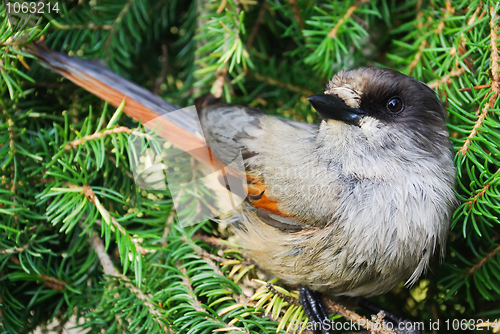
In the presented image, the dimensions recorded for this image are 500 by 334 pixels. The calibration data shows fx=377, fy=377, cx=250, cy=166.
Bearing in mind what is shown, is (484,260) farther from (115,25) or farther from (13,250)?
(115,25)

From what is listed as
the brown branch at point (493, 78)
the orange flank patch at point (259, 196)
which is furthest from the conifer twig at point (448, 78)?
the orange flank patch at point (259, 196)

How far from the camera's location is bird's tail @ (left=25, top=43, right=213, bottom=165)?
1638 mm

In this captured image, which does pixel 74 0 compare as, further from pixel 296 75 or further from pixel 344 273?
pixel 344 273

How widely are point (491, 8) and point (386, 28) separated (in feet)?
2.13

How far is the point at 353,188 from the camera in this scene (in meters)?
1.50

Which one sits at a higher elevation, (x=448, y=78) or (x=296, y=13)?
(x=296, y=13)

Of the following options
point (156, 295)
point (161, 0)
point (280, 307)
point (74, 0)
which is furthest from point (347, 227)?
point (74, 0)

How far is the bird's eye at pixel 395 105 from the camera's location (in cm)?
152

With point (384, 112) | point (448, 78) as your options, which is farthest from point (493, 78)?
point (384, 112)

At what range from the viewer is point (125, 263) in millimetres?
1390

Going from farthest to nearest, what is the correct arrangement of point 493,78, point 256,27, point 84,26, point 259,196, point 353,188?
point 256,27, point 84,26, point 259,196, point 353,188, point 493,78

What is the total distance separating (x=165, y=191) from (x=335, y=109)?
33.3 inches

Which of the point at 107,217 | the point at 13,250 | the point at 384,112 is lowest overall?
the point at 13,250

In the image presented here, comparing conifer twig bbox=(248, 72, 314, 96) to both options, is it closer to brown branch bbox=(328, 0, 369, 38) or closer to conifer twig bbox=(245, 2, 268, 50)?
conifer twig bbox=(245, 2, 268, 50)
